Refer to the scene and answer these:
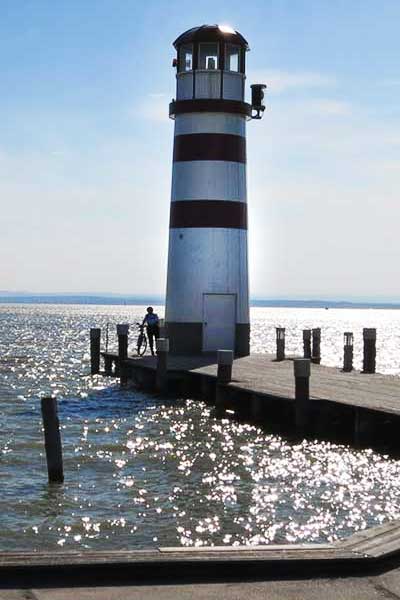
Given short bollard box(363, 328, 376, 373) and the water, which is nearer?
the water

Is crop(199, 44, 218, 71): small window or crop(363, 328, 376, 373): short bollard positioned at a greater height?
crop(199, 44, 218, 71): small window

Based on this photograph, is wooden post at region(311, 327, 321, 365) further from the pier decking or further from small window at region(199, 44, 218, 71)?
small window at region(199, 44, 218, 71)

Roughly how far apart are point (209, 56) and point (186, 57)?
2.32 ft

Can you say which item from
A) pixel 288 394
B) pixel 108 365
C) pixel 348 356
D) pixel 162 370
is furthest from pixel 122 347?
pixel 288 394

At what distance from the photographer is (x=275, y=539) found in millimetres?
11250

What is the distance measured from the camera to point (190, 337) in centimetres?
2928

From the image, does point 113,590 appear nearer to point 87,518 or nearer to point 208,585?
point 208,585

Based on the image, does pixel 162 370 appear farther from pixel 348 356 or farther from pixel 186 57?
pixel 186 57

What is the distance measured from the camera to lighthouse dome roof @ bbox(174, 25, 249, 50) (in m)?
28.9

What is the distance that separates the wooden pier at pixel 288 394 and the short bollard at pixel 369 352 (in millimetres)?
382

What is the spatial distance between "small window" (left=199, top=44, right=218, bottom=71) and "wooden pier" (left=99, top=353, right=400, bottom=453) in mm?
8612

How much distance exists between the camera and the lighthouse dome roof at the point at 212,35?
28938 millimetres

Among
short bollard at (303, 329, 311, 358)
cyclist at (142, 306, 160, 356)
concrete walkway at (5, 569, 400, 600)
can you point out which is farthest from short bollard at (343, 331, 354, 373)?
concrete walkway at (5, 569, 400, 600)

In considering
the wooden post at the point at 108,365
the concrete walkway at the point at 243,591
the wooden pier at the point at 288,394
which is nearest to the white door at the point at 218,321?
the wooden pier at the point at 288,394
